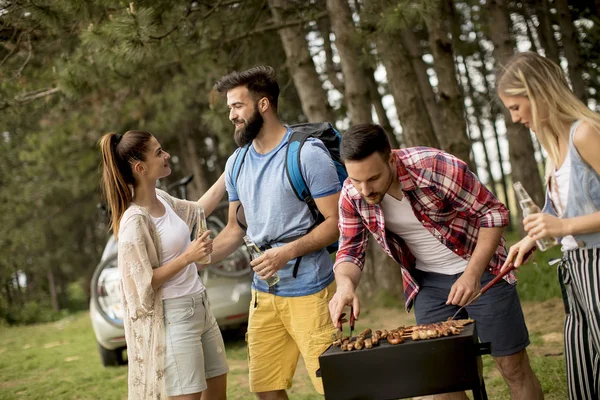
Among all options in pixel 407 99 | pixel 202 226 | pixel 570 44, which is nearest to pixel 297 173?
pixel 202 226

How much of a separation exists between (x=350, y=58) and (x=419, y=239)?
518 cm

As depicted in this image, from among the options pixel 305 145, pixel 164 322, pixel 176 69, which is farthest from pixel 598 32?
pixel 164 322

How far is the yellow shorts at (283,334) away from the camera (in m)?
4.05

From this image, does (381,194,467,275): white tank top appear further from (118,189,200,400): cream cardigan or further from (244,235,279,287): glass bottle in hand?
(118,189,200,400): cream cardigan

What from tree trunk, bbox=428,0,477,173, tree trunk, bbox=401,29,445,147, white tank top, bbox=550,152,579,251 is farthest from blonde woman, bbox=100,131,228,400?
tree trunk, bbox=401,29,445,147

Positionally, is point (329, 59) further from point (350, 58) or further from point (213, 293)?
point (213, 293)

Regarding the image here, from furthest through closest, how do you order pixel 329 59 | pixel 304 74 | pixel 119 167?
1. pixel 329 59
2. pixel 304 74
3. pixel 119 167

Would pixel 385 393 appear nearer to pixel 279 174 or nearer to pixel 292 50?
pixel 279 174

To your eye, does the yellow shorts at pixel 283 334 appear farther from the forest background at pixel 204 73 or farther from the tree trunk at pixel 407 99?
the tree trunk at pixel 407 99

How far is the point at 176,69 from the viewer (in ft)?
45.5

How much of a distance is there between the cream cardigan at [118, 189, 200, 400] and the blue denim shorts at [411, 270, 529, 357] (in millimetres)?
1478

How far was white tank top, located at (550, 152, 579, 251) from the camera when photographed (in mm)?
2979

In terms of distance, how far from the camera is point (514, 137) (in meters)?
12.1

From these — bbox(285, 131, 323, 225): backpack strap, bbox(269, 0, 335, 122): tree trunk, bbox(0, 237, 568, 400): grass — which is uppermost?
bbox(269, 0, 335, 122): tree trunk
